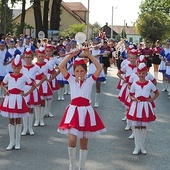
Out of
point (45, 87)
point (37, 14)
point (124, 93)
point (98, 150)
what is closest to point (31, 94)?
point (45, 87)

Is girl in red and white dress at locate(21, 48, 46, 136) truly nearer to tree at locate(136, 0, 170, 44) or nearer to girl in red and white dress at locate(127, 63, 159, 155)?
girl in red and white dress at locate(127, 63, 159, 155)

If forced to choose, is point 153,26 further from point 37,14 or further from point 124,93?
point 124,93

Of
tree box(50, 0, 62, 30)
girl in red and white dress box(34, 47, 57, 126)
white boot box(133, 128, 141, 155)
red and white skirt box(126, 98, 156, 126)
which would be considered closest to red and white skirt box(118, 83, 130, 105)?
girl in red and white dress box(34, 47, 57, 126)

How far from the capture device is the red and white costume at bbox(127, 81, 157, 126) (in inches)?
301

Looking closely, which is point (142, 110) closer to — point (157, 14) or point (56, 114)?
point (56, 114)

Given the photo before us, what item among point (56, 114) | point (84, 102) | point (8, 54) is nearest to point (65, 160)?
point (84, 102)

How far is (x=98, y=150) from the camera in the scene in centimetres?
799

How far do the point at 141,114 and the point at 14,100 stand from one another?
88.7 inches

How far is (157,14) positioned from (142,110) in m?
58.6

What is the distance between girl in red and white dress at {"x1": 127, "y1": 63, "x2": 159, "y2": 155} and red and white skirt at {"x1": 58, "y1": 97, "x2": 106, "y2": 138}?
4.81 feet

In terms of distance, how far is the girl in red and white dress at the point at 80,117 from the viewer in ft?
20.4

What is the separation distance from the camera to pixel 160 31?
6206 cm

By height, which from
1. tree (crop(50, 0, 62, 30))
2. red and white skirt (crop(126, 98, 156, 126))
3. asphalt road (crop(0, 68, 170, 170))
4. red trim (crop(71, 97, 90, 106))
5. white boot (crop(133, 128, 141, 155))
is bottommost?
asphalt road (crop(0, 68, 170, 170))

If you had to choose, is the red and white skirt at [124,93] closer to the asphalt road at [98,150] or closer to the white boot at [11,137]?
the asphalt road at [98,150]
